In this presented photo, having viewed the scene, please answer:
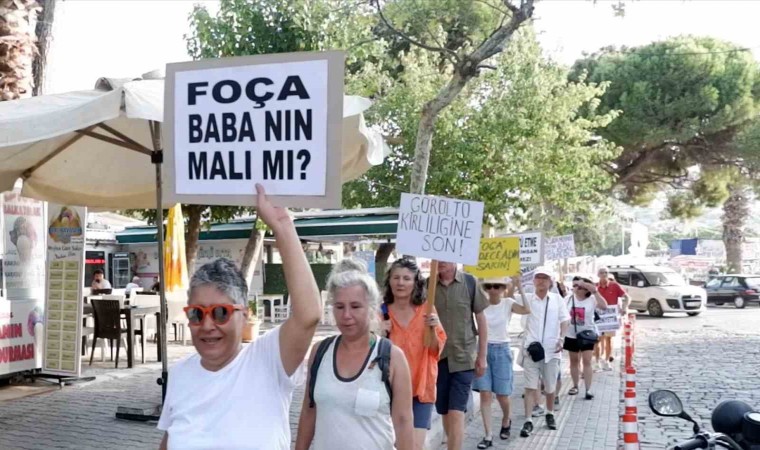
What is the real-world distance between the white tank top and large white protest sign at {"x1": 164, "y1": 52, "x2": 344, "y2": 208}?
34.1 inches

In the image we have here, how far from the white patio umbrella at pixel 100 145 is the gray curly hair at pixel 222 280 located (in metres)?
2.72

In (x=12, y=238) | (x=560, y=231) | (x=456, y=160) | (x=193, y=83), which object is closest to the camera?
(x=193, y=83)

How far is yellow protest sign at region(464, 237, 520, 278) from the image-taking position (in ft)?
31.0

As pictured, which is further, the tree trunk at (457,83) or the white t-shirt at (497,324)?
the tree trunk at (457,83)

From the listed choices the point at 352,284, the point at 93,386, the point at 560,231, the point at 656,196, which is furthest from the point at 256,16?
the point at 656,196

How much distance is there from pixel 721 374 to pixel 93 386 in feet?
33.6

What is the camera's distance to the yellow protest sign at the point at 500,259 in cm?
946

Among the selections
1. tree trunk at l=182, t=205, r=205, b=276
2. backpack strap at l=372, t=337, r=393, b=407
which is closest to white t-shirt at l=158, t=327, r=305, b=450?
backpack strap at l=372, t=337, r=393, b=407

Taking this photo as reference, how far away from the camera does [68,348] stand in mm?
11141

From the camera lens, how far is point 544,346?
9.51 meters

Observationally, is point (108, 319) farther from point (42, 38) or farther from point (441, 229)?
point (441, 229)

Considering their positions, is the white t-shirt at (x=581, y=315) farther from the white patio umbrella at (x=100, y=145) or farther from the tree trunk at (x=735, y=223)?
the tree trunk at (x=735, y=223)

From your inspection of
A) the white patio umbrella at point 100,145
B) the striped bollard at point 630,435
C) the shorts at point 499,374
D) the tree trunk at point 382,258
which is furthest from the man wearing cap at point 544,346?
the tree trunk at point 382,258

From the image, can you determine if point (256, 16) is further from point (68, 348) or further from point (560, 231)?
point (560, 231)
